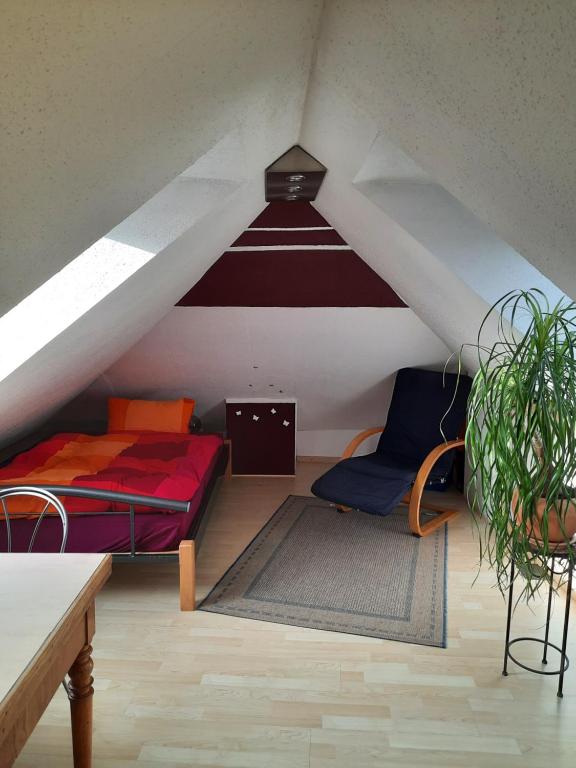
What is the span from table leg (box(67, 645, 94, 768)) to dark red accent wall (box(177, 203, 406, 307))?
303cm

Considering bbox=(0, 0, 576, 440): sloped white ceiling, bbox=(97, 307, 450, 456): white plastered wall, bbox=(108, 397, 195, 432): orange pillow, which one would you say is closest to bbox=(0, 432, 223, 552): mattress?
bbox=(108, 397, 195, 432): orange pillow

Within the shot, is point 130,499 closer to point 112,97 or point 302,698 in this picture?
point 302,698

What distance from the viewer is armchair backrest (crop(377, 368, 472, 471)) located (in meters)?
4.70

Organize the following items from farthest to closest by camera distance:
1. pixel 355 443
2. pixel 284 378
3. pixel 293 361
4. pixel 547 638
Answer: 1. pixel 284 378
2. pixel 293 361
3. pixel 355 443
4. pixel 547 638

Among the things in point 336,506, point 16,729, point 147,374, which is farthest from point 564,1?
point 147,374

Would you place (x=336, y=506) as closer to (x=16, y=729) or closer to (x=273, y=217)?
(x=273, y=217)

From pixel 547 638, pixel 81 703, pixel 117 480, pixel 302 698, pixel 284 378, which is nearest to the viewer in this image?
pixel 81 703

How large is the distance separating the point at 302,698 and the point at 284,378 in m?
3.20

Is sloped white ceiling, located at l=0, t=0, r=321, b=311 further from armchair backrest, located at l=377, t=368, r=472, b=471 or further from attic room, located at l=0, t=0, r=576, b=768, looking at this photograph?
armchair backrest, located at l=377, t=368, r=472, b=471

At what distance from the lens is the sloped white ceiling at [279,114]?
1.12 m

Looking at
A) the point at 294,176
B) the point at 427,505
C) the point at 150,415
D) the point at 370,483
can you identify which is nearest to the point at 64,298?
the point at 294,176

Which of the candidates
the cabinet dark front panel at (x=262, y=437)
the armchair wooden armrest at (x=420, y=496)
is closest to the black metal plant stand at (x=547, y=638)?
the armchair wooden armrest at (x=420, y=496)

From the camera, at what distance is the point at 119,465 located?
163 inches

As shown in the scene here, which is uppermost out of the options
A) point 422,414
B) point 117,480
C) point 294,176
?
point 294,176
